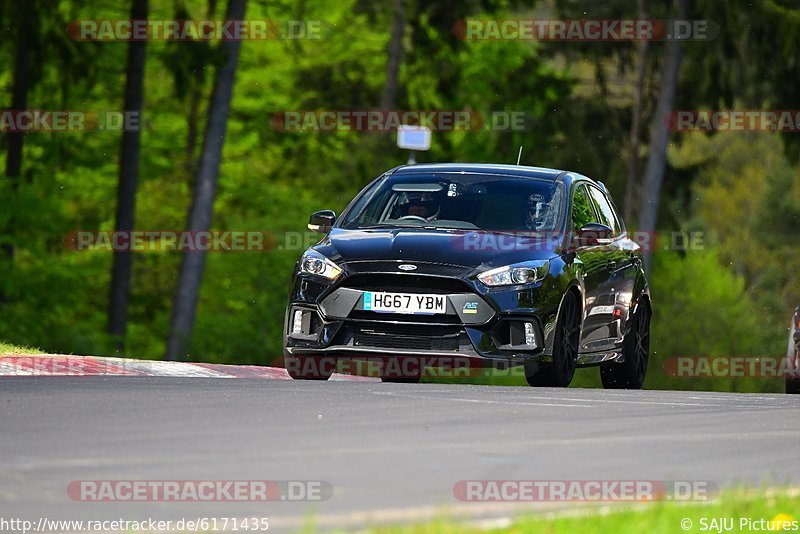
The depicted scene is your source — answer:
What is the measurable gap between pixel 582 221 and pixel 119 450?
811cm

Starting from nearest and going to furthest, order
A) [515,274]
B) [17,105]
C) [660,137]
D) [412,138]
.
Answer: [515,274]
[412,138]
[660,137]
[17,105]

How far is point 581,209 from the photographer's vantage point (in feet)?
54.7

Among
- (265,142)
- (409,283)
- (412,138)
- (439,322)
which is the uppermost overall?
(265,142)

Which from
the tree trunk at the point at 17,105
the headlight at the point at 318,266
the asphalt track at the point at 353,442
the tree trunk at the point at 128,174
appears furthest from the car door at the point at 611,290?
the tree trunk at the point at 17,105

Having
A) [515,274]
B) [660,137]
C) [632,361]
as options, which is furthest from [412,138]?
[660,137]

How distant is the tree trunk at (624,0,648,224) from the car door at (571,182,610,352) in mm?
29997

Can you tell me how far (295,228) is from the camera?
44594 mm

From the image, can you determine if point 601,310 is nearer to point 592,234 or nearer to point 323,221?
point 592,234

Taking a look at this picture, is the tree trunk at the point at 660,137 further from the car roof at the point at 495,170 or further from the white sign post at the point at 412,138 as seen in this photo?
the car roof at the point at 495,170

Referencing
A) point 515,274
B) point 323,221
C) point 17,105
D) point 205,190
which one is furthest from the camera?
point 17,105

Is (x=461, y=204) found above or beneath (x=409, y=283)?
above

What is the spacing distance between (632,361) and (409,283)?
11.8 feet

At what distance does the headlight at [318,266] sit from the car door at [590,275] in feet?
6.95

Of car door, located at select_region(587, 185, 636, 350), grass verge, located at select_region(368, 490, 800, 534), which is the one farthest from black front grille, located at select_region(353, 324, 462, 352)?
grass verge, located at select_region(368, 490, 800, 534)
